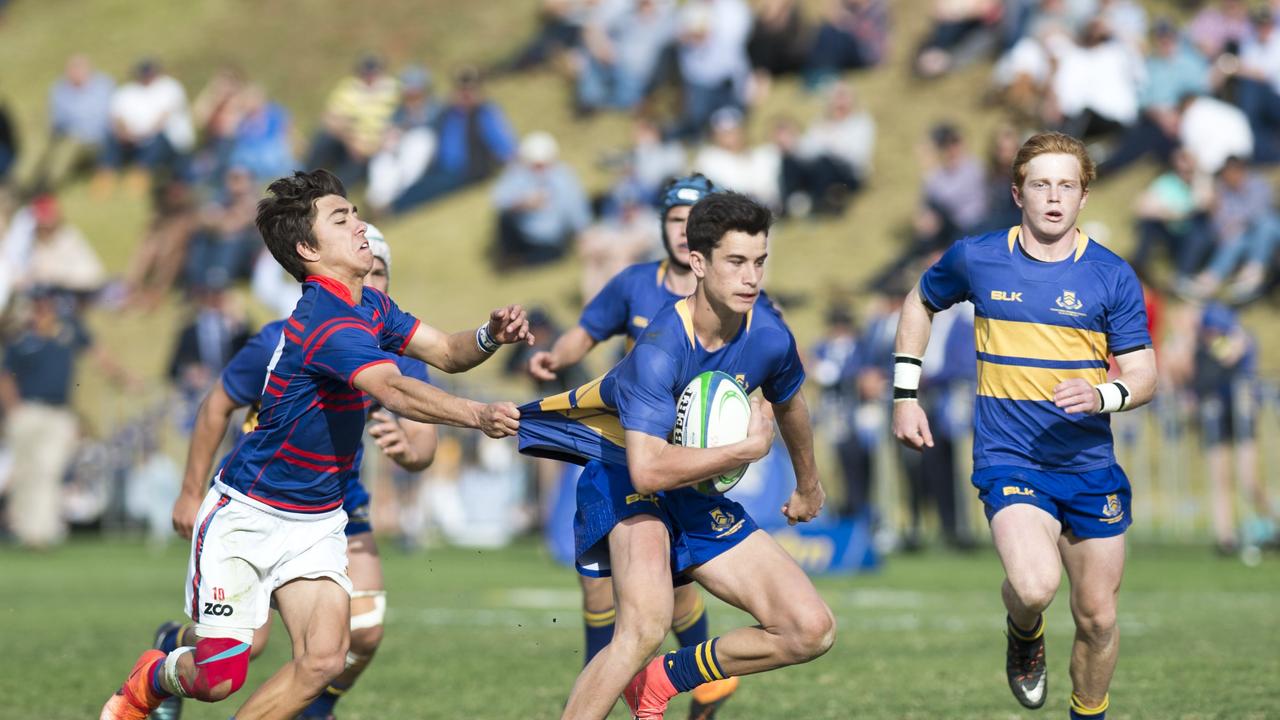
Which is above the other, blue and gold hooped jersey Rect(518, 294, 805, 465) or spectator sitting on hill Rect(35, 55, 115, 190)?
spectator sitting on hill Rect(35, 55, 115, 190)

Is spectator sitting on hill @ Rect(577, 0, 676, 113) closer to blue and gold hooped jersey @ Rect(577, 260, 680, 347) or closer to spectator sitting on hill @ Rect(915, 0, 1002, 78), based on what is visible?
spectator sitting on hill @ Rect(915, 0, 1002, 78)

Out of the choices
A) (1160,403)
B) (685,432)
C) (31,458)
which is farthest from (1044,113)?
(685,432)

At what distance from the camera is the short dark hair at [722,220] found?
6.33m

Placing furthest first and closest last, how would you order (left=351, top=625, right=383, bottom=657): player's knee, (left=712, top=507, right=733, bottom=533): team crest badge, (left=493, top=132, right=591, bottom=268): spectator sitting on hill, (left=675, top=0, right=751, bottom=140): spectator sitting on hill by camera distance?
(left=675, top=0, right=751, bottom=140): spectator sitting on hill
(left=493, top=132, right=591, bottom=268): spectator sitting on hill
(left=351, top=625, right=383, bottom=657): player's knee
(left=712, top=507, right=733, bottom=533): team crest badge

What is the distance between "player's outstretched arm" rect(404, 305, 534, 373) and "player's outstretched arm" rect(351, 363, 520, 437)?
57cm

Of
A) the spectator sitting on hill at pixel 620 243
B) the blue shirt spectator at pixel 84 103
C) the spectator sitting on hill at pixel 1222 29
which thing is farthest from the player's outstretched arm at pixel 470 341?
the blue shirt spectator at pixel 84 103

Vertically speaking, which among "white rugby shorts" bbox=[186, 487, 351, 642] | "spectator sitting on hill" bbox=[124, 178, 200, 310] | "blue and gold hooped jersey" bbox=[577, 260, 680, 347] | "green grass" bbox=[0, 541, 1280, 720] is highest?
"spectator sitting on hill" bbox=[124, 178, 200, 310]

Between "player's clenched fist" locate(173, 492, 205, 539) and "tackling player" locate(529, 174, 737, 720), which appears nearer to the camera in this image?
"player's clenched fist" locate(173, 492, 205, 539)

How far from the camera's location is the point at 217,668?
20.5 feet

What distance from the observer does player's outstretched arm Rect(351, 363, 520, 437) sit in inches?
226

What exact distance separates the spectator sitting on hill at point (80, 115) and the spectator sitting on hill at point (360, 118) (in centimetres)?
477

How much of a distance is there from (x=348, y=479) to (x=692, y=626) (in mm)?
1833

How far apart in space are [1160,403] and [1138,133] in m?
4.88

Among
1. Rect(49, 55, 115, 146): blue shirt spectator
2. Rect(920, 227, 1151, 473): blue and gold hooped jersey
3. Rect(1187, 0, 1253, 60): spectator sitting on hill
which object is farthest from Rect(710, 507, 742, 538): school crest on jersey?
Rect(49, 55, 115, 146): blue shirt spectator
